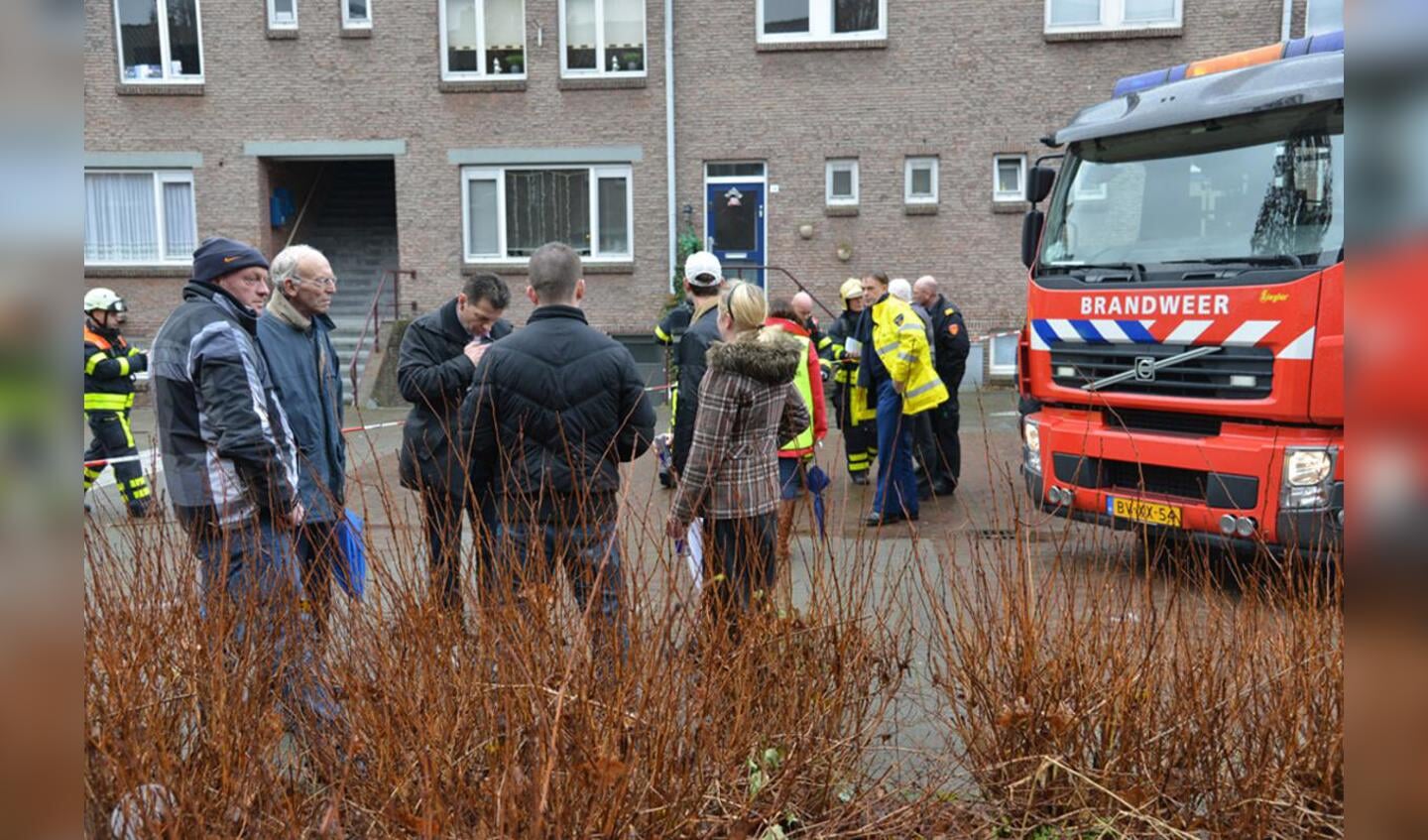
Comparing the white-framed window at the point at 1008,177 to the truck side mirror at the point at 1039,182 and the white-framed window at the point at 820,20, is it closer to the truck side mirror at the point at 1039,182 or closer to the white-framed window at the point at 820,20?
the white-framed window at the point at 820,20

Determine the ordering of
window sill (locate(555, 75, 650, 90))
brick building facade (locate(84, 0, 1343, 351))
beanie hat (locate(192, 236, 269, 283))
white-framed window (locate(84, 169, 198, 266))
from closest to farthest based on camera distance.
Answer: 1. beanie hat (locate(192, 236, 269, 283))
2. brick building facade (locate(84, 0, 1343, 351))
3. window sill (locate(555, 75, 650, 90))
4. white-framed window (locate(84, 169, 198, 266))

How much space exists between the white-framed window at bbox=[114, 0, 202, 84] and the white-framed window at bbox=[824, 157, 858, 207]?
10980 millimetres

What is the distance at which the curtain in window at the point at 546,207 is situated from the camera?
19656mm

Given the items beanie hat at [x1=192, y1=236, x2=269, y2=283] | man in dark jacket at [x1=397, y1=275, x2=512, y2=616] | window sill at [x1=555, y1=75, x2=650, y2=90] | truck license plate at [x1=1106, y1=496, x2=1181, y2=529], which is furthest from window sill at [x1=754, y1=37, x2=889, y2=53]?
beanie hat at [x1=192, y1=236, x2=269, y2=283]

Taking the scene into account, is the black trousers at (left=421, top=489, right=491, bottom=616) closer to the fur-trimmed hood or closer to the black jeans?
the black jeans

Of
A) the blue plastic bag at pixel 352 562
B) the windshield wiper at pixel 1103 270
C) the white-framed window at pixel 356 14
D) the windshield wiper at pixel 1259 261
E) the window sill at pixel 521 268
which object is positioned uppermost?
the white-framed window at pixel 356 14

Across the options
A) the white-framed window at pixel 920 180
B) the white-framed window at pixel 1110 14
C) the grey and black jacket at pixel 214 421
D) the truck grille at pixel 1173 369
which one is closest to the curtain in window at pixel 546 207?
the white-framed window at pixel 920 180

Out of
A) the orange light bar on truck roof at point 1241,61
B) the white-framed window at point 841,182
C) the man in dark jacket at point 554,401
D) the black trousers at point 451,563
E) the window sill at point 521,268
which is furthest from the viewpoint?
the window sill at point 521,268

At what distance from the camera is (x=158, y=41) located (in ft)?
64.3

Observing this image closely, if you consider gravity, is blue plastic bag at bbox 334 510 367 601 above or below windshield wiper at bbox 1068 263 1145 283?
below

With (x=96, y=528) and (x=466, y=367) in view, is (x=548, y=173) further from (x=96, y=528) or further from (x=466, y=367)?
(x=96, y=528)

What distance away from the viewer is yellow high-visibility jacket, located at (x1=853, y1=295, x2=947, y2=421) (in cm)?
847

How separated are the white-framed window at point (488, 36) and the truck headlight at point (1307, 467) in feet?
53.6

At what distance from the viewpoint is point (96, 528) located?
335cm
